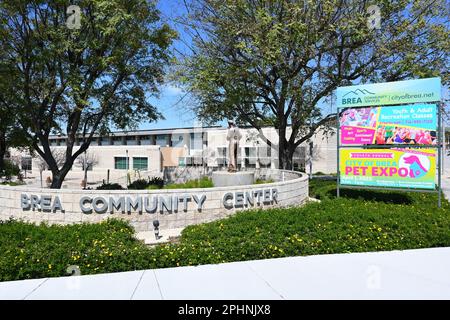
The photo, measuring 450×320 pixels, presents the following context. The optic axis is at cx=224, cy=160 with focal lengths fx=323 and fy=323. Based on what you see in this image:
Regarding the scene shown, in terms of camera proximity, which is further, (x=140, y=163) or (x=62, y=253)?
(x=140, y=163)

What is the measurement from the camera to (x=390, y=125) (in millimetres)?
10250

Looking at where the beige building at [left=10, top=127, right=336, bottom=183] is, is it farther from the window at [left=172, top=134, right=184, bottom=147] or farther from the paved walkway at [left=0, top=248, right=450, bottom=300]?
the paved walkway at [left=0, top=248, right=450, bottom=300]

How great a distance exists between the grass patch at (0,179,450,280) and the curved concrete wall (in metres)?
1.30

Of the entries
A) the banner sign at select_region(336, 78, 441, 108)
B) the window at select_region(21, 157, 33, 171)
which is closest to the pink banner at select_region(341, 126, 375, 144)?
the banner sign at select_region(336, 78, 441, 108)

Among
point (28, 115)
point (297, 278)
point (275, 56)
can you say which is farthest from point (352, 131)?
point (28, 115)

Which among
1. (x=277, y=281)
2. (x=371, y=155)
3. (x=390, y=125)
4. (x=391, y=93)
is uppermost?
(x=391, y=93)

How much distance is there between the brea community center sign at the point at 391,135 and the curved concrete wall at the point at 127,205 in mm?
4218

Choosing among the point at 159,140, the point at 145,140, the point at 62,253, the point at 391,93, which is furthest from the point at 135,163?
the point at 62,253

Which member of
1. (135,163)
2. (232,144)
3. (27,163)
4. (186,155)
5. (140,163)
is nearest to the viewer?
(232,144)

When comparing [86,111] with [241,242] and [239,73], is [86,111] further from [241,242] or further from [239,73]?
[241,242]

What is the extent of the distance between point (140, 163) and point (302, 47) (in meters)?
33.5

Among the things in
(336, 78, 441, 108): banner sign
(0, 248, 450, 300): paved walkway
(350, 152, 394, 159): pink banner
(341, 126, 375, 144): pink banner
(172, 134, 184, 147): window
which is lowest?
(0, 248, 450, 300): paved walkway

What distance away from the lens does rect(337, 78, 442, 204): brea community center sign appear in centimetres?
959

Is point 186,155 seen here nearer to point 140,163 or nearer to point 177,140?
point 140,163
